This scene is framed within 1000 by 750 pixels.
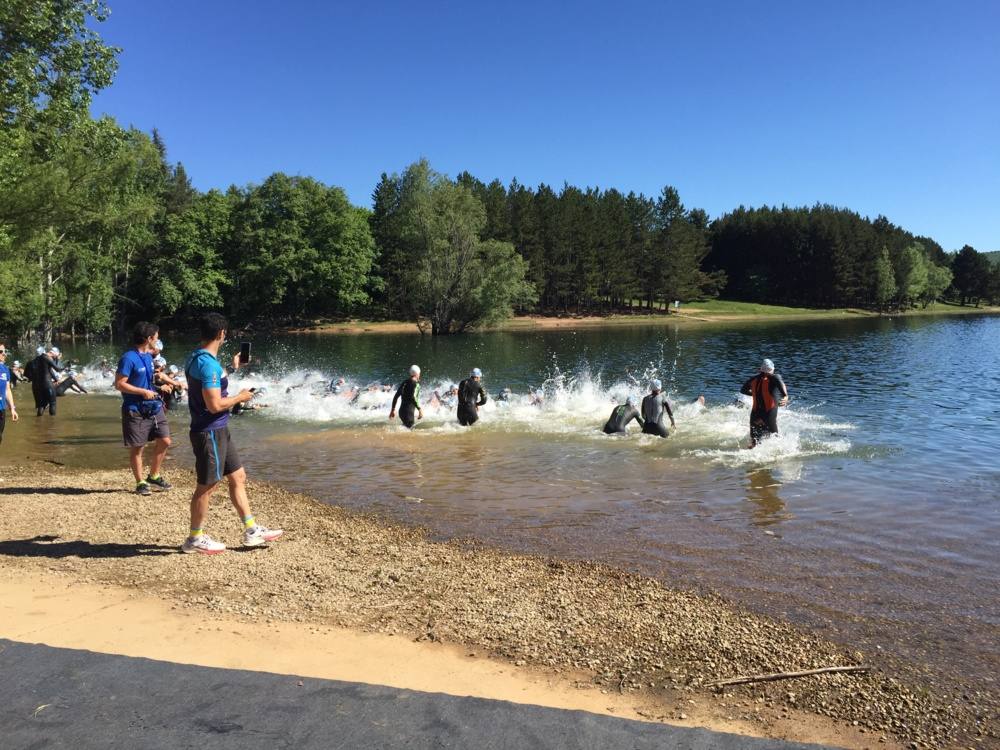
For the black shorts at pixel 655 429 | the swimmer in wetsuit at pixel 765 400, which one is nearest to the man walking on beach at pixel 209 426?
the swimmer in wetsuit at pixel 765 400

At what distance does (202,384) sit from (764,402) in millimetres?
11279

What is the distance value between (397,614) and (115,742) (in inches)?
99.1

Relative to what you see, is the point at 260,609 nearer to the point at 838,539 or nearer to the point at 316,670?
the point at 316,670

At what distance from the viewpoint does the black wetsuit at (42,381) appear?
1884cm

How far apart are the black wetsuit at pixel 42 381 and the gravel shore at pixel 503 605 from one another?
11.7m

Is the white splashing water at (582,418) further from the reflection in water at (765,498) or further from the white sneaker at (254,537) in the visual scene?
the white sneaker at (254,537)

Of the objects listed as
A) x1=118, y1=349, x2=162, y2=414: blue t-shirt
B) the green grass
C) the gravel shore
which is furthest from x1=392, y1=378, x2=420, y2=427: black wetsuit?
the green grass

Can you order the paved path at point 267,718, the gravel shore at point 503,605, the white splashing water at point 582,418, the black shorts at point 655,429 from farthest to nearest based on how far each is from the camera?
1. the black shorts at point 655,429
2. the white splashing water at point 582,418
3. the gravel shore at point 503,605
4. the paved path at point 267,718

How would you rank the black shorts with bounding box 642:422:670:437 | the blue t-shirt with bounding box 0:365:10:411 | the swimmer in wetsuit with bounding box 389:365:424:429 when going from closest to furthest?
the blue t-shirt with bounding box 0:365:10:411 < the black shorts with bounding box 642:422:670:437 < the swimmer in wetsuit with bounding box 389:365:424:429

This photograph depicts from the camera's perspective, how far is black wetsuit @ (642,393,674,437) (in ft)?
53.1

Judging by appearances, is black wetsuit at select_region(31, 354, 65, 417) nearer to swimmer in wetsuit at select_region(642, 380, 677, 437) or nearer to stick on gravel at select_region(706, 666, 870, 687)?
swimmer in wetsuit at select_region(642, 380, 677, 437)

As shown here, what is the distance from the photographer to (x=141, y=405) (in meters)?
9.70

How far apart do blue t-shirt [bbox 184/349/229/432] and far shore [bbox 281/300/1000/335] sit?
6232 centimetres

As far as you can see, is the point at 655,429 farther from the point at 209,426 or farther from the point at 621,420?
the point at 209,426
